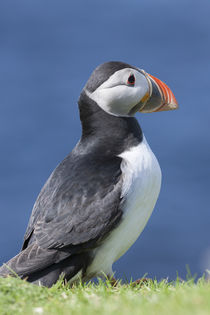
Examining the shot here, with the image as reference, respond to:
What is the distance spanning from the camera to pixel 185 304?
3826 mm

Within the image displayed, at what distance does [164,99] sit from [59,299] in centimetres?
301

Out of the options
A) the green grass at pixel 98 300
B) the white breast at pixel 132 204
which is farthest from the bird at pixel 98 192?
the green grass at pixel 98 300

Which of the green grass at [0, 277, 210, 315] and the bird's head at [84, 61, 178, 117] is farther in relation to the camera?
the bird's head at [84, 61, 178, 117]

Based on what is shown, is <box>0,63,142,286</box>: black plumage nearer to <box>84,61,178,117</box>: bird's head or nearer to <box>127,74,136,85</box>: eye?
<box>84,61,178,117</box>: bird's head

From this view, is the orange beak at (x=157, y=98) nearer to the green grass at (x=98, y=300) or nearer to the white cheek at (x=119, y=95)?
the white cheek at (x=119, y=95)

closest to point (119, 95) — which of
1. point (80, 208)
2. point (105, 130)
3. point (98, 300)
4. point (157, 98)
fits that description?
point (105, 130)

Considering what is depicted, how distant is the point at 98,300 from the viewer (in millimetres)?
4758

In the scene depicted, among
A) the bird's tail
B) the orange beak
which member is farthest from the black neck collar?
the bird's tail

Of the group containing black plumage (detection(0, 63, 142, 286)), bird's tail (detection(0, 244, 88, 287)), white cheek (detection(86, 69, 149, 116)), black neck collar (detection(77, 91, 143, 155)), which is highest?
white cheek (detection(86, 69, 149, 116))

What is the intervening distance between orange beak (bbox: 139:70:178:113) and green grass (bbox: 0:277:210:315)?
2.17 meters

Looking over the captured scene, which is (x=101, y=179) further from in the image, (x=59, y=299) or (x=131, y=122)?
(x=59, y=299)

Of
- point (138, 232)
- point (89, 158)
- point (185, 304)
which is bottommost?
point (138, 232)

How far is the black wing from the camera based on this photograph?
19.1ft

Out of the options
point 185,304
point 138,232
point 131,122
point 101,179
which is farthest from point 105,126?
point 185,304
